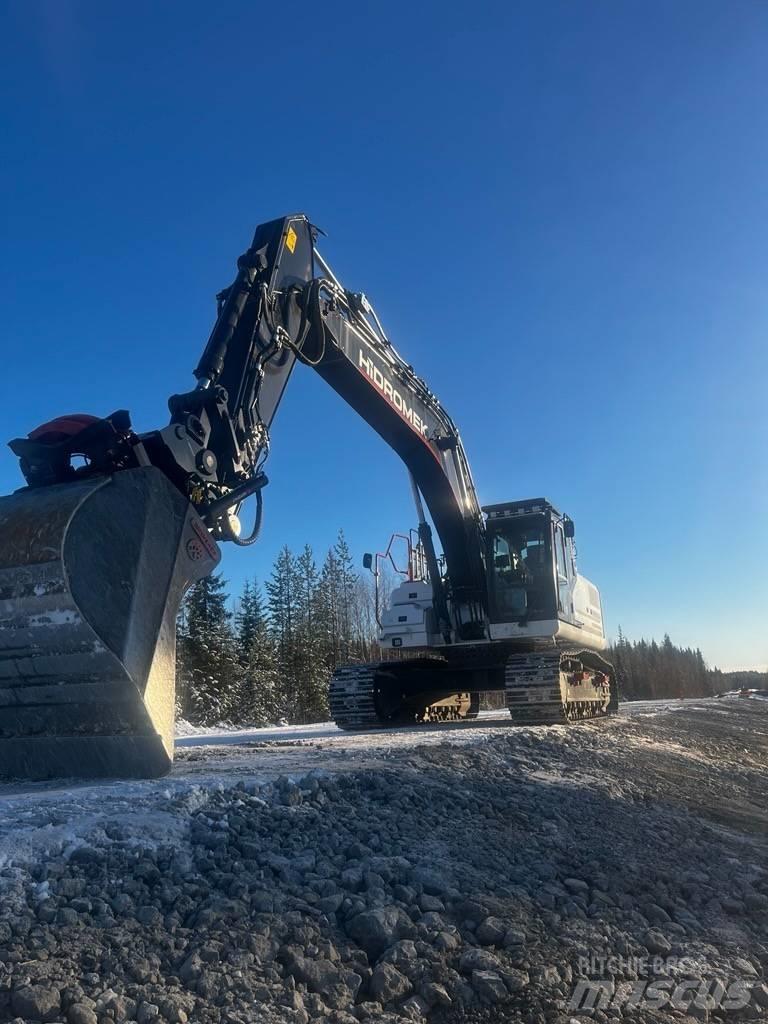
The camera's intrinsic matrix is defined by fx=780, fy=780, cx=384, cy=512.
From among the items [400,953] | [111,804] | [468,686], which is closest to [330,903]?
[400,953]

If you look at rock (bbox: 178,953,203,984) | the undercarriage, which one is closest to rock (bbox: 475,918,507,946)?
rock (bbox: 178,953,203,984)

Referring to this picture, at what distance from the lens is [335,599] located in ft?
155

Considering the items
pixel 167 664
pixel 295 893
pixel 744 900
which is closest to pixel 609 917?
pixel 744 900

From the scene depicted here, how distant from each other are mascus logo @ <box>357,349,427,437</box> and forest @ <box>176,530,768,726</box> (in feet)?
51.7

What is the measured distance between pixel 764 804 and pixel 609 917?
4190 millimetres

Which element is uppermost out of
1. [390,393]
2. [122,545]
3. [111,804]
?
[390,393]

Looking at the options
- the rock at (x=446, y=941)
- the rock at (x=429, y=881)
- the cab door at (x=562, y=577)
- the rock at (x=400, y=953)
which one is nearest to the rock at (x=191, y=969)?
the rock at (x=400, y=953)

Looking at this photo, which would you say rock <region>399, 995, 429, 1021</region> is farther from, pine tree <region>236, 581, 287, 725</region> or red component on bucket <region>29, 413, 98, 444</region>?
pine tree <region>236, 581, 287, 725</region>

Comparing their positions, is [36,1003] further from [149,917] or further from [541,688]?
[541,688]

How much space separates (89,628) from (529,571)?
26.9ft

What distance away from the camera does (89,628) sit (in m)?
4.41

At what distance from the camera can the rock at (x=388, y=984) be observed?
2.50m

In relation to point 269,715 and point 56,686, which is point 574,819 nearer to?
point 56,686

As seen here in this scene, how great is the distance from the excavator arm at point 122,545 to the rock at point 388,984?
2.38 metres
